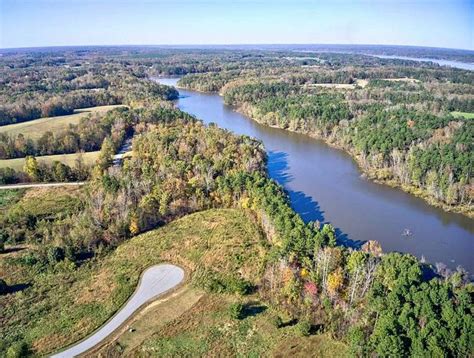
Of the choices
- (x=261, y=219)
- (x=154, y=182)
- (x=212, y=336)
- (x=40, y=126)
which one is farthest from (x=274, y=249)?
(x=40, y=126)

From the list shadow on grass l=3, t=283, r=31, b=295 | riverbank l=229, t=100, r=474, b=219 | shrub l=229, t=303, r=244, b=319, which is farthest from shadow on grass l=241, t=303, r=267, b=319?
riverbank l=229, t=100, r=474, b=219

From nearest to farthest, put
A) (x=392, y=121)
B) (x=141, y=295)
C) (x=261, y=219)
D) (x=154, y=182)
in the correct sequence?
(x=141, y=295)
(x=261, y=219)
(x=154, y=182)
(x=392, y=121)

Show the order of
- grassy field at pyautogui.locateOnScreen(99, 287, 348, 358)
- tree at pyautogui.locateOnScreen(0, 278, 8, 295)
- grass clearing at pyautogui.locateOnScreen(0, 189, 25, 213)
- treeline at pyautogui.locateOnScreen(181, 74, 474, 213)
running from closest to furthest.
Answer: grassy field at pyautogui.locateOnScreen(99, 287, 348, 358)
tree at pyautogui.locateOnScreen(0, 278, 8, 295)
grass clearing at pyautogui.locateOnScreen(0, 189, 25, 213)
treeline at pyautogui.locateOnScreen(181, 74, 474, 213)

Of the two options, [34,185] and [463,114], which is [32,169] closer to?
[34,185]

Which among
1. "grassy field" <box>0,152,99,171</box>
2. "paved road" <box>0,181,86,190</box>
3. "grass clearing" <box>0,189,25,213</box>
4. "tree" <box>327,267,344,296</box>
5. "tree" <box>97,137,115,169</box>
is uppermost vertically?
"tree" <box>97,137,115,169</box>

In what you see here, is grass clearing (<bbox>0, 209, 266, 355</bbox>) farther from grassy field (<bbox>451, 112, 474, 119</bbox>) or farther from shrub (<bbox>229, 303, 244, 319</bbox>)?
grassy field (<bbox>451, 112, 474, 119</bbox>)

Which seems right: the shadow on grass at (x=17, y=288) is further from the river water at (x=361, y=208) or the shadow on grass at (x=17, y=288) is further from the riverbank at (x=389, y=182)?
the riverbank at (x=389, y=182)

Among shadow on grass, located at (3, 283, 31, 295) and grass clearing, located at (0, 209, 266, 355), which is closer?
grass clearing, located at (0, 209, 266, 355)
